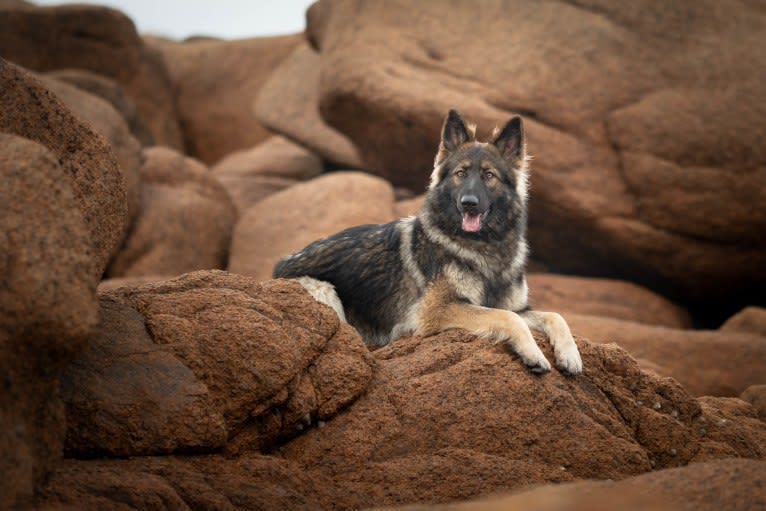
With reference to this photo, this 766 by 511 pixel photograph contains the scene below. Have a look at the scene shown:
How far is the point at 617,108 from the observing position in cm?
1148

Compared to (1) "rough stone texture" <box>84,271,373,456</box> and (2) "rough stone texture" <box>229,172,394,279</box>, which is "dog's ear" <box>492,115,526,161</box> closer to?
(1) "rough stone texture" <box>84,271,373,456</box>

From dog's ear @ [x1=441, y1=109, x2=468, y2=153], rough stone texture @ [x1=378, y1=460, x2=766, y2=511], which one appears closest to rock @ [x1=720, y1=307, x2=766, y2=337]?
dog's ear @ [x1=441, y1=109, x2=468, y2=153]

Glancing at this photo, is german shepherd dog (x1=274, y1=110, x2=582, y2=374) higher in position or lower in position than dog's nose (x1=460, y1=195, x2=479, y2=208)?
lower

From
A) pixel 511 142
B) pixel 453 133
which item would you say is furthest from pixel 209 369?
pixel 511 142

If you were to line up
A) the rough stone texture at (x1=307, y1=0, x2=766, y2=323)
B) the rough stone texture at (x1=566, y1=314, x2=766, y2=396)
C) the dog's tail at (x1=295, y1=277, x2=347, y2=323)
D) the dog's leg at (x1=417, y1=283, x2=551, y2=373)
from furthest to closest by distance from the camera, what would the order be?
the rough stone texture at (x1=307, y1=0, x2=766, y2=323) < the rough stone texture at (x1=566, y1=314, x2=766, y2=396) < the dog's tail at (x1=295, y1=277, x2=347, y2=323) < the dog's leg at (x1=417, y1=283, x2=551, y2=373)

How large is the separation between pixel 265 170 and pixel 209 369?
13.3 meters

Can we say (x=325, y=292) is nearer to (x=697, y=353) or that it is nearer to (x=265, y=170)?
(x=697, y=353)

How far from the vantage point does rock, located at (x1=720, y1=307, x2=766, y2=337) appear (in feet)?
33.9

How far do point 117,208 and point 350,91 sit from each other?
26.0ft

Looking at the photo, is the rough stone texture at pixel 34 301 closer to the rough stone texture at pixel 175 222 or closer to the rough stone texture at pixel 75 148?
the rough stone texture at pixel 75 148

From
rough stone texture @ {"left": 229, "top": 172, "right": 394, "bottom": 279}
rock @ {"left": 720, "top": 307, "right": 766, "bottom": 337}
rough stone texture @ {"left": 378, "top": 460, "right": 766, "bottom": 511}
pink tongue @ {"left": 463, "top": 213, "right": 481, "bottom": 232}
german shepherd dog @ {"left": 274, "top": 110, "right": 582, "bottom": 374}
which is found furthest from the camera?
rough stone texture @ {"left": 229, "top": 172, "right": 394, "bottom": 279}

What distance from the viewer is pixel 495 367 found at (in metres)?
5.22

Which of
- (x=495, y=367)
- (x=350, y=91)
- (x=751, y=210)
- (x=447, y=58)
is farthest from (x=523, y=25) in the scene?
(x=495, y=367)

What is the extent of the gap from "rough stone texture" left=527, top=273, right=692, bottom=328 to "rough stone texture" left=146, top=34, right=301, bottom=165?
11598 millimetres
